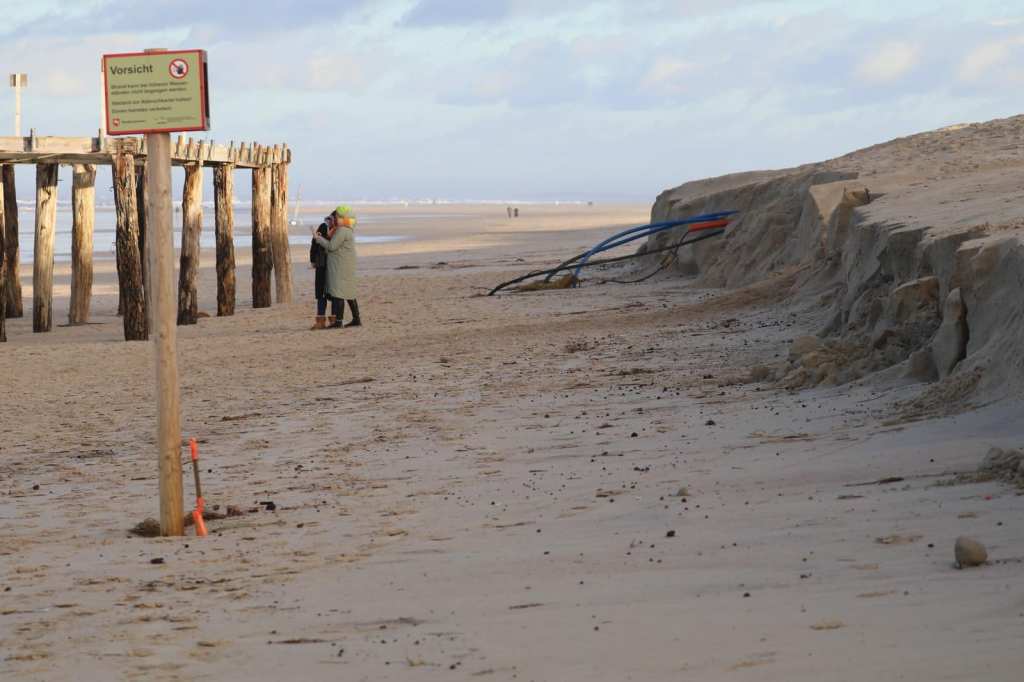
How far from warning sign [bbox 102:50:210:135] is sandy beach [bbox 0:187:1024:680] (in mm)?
1797

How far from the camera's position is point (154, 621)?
458 centimetres

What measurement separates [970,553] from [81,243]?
53.6 ft

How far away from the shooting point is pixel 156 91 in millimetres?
5812

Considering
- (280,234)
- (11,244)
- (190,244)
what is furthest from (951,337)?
(11,244)

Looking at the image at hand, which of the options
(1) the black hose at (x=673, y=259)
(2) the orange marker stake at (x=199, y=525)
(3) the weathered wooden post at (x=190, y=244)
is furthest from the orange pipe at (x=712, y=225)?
(2) the orange marker stake at (x=199, y=525)

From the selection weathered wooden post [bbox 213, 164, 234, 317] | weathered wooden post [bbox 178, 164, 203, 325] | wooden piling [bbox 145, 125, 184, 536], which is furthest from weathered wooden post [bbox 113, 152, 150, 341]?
wooden piling [bbox 145, 125, 184, 536]

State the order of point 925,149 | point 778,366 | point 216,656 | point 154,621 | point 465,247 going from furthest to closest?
1. point 465,247
2. point 925,149
3. point 778,366
4. point 154,621
5. point 216,656

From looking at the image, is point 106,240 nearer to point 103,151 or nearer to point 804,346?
point 103,151

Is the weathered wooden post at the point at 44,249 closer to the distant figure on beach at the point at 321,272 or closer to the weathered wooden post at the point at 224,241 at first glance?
the weathered wooden post at the point at 224,241

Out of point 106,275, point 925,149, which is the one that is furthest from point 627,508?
point 106,275

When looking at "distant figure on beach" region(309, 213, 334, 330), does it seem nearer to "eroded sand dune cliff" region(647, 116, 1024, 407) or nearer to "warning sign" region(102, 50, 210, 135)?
"eroded sand dune cliff" region(647, 116, 1024, 407)

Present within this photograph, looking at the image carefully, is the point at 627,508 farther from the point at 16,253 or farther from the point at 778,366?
the point at 16,253

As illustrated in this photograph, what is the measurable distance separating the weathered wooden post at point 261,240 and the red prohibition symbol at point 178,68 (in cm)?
1374

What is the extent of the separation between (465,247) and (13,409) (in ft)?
94.6
